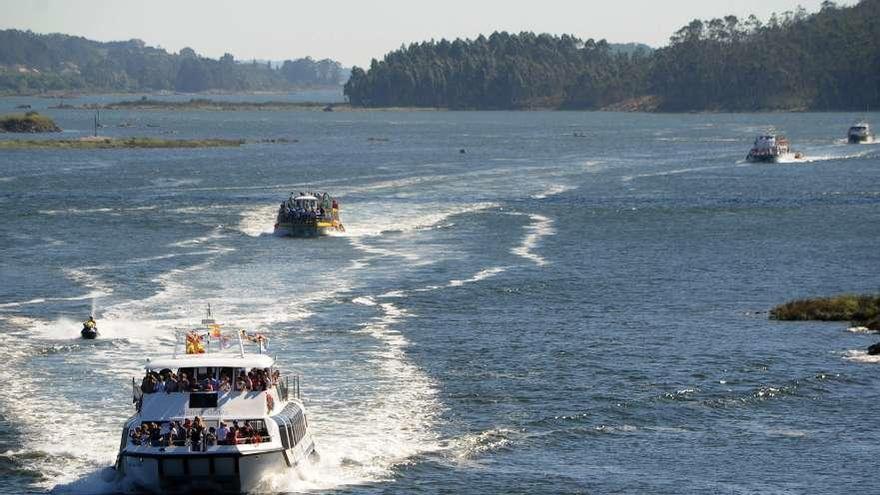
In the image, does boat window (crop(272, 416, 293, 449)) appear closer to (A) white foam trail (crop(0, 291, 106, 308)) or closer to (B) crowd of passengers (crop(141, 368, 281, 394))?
(B) crowd of passengers (crop(141, 368, 281, 394))

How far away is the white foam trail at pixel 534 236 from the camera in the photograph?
405ft

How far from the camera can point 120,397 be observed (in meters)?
72.2

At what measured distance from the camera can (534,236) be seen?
452ft

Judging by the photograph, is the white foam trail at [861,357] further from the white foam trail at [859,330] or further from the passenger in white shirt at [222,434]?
the passenger in white shirt at [222,434]

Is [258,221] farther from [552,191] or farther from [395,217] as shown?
[552,191]

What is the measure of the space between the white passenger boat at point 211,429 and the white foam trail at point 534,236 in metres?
60.3

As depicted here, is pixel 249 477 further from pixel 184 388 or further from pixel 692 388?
pixel 692 388

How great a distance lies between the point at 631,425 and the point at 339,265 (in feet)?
170

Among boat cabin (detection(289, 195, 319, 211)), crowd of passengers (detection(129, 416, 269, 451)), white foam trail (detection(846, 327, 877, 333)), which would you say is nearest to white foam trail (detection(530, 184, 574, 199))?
boat cabin (detection(289, 195, 319, 211))

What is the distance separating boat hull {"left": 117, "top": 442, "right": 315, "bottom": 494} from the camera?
182 feet

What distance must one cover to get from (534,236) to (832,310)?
46.6 metres

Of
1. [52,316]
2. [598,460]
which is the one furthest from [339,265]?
[598,460]

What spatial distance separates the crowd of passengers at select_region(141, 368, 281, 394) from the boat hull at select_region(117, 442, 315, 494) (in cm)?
348

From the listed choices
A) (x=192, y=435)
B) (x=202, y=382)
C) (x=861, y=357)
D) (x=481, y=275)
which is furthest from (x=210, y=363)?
(x=481, y=275)
